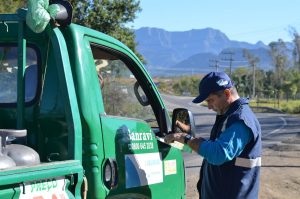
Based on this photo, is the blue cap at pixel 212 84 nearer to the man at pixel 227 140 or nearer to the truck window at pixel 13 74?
the man at pixel 227 140

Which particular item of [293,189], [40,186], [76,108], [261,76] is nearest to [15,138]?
[76,108]

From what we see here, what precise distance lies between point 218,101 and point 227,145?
43 cm

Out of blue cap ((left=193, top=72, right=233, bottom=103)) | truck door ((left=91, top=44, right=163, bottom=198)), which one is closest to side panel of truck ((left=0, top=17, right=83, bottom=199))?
truck door ((left=91, top=44, right=163, bottom=198))

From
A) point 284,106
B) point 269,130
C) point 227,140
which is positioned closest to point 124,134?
point 227,140

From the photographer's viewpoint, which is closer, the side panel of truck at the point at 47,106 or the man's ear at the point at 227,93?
the side panel of truck at the point at 47,106

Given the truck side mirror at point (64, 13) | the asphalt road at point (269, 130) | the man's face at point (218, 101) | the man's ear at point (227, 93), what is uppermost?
the truck side mirror at point (64, 13)

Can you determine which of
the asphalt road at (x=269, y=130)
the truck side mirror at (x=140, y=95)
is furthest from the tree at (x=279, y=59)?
the truck side mirror at (x=140, y=95)

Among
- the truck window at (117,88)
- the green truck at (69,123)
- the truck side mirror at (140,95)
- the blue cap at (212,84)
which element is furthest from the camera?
the truck side mirror at (140,95)

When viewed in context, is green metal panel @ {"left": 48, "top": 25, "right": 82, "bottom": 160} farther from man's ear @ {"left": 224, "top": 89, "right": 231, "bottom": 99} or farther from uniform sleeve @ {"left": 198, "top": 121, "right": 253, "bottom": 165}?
man's ear @ {"left": 224, "top": 89, "right": 231, "bottom": 99}

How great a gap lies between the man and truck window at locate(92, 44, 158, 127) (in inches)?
16.6

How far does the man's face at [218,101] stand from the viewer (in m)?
3.99

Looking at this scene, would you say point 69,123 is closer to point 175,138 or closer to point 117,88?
point 175,138

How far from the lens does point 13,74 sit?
12.6 feet

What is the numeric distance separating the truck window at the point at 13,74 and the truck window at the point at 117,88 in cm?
49
